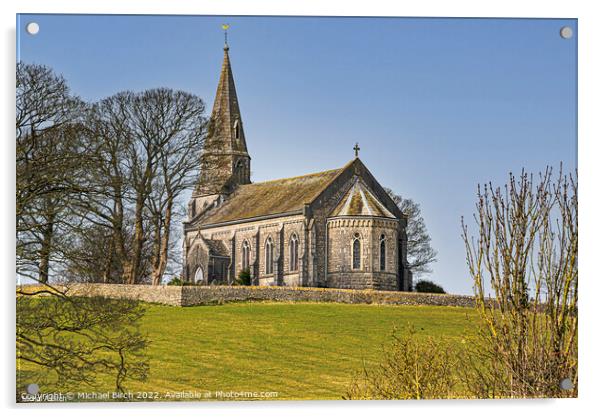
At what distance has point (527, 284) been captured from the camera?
10836 millimetres

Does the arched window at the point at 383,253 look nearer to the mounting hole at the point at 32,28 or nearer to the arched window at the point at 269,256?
the arched window at the point at 269,256

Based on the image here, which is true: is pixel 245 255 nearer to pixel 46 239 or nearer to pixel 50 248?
pixel 46 239

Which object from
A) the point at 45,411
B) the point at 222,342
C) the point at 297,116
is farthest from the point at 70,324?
the point at 297,116

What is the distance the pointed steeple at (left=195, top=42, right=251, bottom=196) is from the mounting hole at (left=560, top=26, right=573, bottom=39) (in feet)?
15.7

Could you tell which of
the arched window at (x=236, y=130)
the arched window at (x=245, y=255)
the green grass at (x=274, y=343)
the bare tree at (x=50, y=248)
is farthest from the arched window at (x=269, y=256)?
the bare tree at (x=50, y=248)

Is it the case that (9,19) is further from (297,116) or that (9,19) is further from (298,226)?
(298,226)

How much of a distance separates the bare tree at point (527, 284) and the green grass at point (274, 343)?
5.59ft

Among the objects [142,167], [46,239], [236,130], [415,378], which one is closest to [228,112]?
[236,130]

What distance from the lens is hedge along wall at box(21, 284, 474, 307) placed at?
16422 millimetres

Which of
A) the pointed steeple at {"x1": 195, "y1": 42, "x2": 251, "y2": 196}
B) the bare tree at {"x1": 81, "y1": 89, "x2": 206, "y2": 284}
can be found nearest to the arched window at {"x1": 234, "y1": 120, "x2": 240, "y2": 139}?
the pointed steeple at {"x1": 195, "y1": 42, "x2": 251, "y2": 196}

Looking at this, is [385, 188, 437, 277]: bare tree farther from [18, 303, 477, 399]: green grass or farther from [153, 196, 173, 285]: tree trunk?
[153, 196, 173, 285]: tree trunk

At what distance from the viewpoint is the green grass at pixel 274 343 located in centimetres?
1266

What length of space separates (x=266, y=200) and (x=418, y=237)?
6.35 m

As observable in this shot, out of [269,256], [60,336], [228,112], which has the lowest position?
[60,336]
